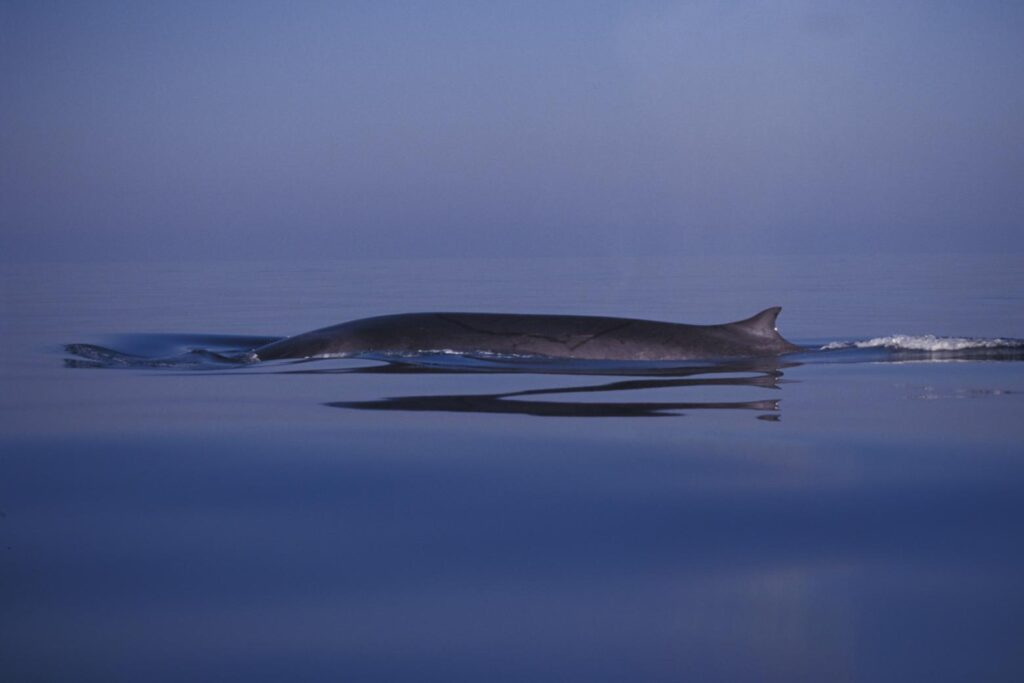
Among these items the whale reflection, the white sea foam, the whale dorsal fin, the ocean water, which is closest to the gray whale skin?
the whale dorsal fin

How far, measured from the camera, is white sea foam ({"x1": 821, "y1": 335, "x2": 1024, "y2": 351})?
40.7 ft

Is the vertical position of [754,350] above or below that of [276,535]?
above

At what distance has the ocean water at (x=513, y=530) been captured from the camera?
2.95 metres

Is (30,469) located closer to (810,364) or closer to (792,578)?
(792,578)

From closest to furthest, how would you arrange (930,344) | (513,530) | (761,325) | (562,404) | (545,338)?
(513,530)
(562,404)
(545,338)
(761,325)
(930,344)

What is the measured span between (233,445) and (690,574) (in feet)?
10.5

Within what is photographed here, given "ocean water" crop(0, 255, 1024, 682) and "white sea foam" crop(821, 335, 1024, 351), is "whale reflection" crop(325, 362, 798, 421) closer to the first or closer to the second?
"ocean water" crop(0, 255, 1024, 682)

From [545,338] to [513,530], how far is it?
25.3 ft

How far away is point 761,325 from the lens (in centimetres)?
1207

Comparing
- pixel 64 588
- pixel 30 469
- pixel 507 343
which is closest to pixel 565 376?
pixel 507 343

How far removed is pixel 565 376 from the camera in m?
10.1

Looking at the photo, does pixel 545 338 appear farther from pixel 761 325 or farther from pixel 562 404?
pixel 562 404

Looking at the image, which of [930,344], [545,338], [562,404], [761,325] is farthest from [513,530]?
[930,344]

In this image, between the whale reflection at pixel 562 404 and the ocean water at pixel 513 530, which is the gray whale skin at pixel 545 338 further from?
the whale reflection at pixel 562 404
